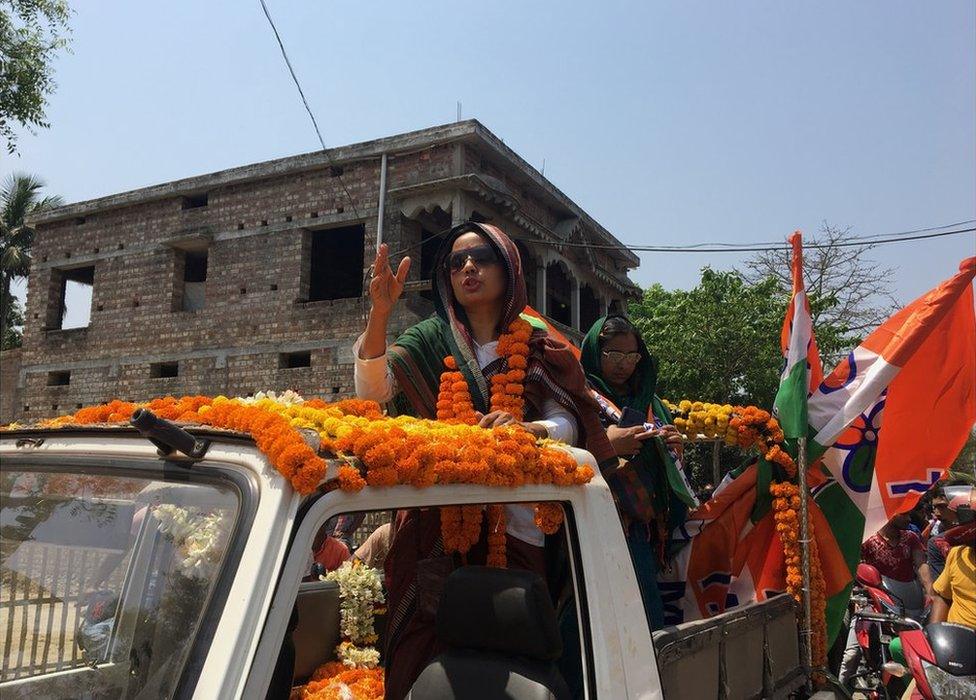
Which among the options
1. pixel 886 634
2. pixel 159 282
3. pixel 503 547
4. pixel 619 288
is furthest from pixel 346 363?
pixel 503 547

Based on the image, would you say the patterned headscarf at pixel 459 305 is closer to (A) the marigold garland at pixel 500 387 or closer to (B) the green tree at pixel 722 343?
(A) the marigold garland at pixel 500 387

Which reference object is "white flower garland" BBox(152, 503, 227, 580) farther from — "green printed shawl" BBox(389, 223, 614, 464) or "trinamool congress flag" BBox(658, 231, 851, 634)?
"trinamool congress flag" BBox(658, 231, 851, 634)

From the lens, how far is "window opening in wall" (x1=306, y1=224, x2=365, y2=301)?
60.1 feet

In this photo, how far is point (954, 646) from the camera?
3652mm

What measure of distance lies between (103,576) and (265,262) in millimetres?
16770

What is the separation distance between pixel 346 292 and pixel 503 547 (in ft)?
61.1

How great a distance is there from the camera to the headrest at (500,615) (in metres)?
1.52

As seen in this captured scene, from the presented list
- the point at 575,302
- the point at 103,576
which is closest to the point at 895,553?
the point at 103,576

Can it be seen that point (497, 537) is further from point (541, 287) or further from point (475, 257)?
point (541, 287)

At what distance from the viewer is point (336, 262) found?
19.8 meters

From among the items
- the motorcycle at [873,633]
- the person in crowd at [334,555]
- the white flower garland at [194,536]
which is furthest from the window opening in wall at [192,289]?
the white flower garland at [194,536]

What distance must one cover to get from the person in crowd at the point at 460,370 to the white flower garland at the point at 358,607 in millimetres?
1123

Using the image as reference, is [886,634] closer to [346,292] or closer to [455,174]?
[455,174]

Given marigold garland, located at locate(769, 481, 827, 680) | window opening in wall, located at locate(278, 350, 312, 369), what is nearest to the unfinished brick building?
window opening in wall, located at locate(278, 350, 312, 369)
